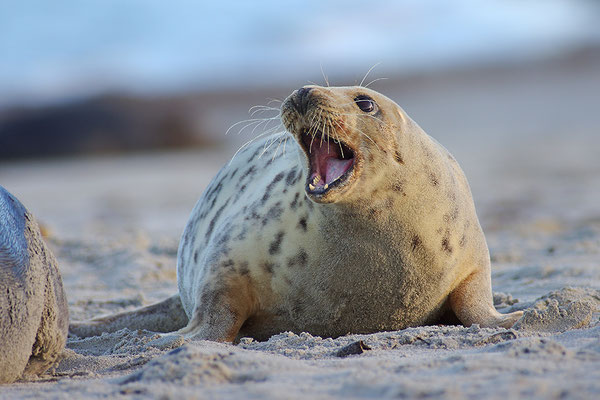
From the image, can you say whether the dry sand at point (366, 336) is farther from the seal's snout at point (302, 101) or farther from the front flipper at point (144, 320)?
the seal's snout at point (302, 101)

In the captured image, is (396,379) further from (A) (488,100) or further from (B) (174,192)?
(A) (488,100)

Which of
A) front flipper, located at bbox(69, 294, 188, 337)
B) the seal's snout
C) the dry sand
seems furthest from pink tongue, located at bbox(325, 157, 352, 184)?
front flipper, located at bbox(69, 294, 188, 337)

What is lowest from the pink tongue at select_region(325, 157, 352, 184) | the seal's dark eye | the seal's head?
Answer: the pink tongue at select_region(325, 157, 352, 184)

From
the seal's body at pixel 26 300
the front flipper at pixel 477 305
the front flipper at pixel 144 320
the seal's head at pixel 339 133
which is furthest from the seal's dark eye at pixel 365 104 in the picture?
the front flipper at pixel 144 320

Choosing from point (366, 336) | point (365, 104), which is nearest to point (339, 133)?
point (365, 104)

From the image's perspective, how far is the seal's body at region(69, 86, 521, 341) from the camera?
156 inches

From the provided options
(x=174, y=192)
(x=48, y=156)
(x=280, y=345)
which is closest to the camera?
(x=280, y=345)

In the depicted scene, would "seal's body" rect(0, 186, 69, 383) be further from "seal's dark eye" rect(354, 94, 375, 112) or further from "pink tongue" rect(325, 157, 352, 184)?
"seal's dark eye" rect(354, 94, 375, 112)

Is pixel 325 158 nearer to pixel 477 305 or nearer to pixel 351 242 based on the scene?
pixel 351 242

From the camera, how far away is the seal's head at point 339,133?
3893mm

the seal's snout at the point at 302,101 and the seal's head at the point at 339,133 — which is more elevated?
the seal's snout at the point at 302,101

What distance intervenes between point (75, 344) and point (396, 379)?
2.15 m

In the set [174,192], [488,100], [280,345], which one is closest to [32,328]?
[280,345]

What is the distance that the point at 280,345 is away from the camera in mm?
3664
